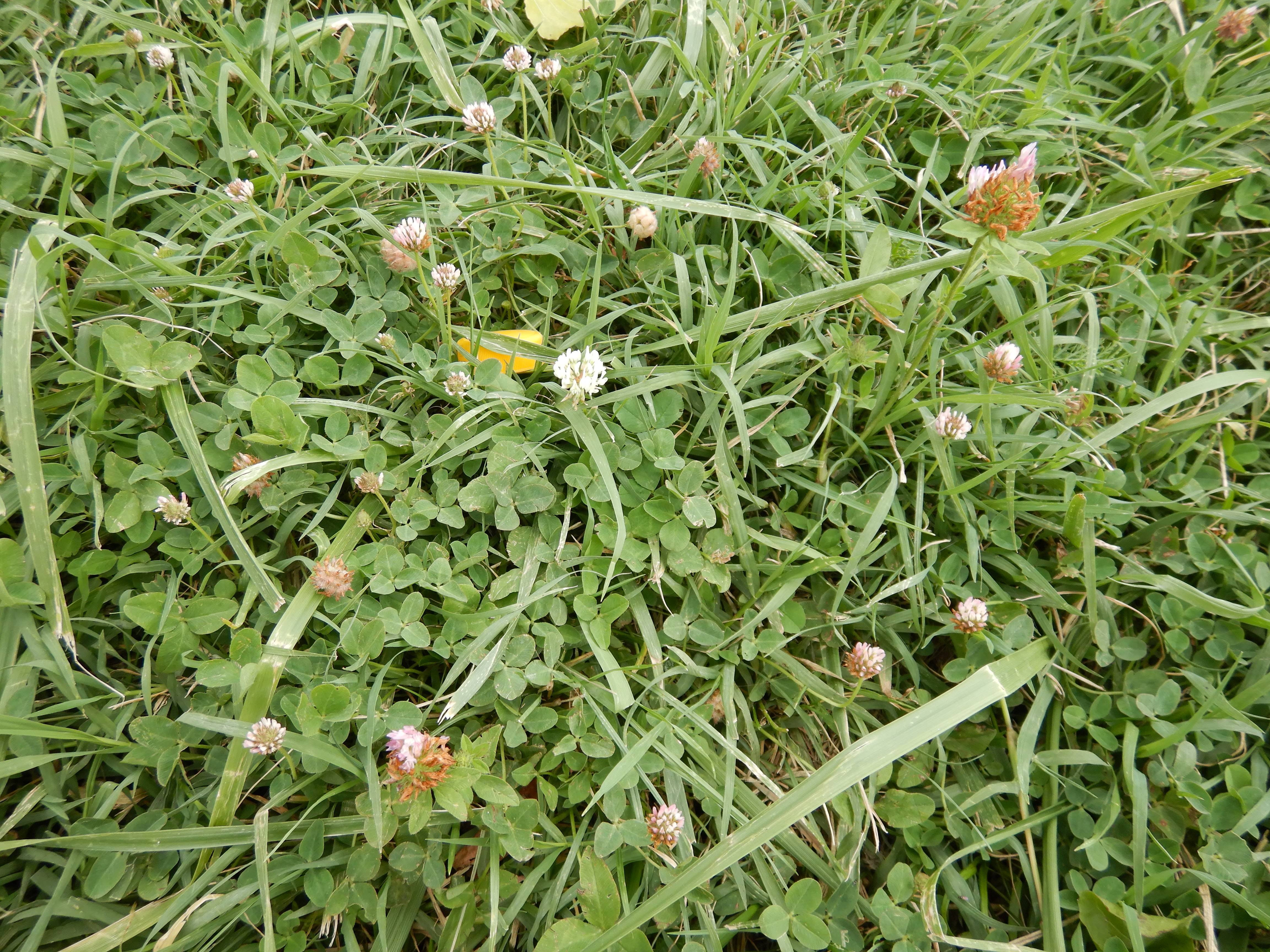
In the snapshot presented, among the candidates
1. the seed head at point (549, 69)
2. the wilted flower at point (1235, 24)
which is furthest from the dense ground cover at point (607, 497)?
the wilted flower at point (1235, 24)

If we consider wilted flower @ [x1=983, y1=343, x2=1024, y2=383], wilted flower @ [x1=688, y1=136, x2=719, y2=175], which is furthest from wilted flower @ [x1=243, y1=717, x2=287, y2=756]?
wilted flower @ [x1=983, y1=343, x2=1024, y2=383]

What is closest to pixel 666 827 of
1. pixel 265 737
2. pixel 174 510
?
pixel 265 737

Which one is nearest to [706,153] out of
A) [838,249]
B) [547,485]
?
[838,249]

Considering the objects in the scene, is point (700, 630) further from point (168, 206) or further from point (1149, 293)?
point (168, 206)

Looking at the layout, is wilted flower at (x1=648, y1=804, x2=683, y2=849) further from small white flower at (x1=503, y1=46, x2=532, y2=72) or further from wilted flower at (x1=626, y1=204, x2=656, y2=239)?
small white flower at (x1=503, y1=46, x2=532, y2=72)

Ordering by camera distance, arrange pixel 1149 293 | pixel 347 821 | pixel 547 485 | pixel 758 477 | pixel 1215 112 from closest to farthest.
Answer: pixel 347 821, pixel 547 485, pixel 758 477, pixel 1149 293, pixel 1215 112
